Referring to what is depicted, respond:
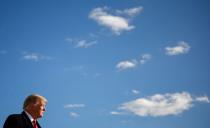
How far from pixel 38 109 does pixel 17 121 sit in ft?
2.70

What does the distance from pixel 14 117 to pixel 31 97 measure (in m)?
0.89

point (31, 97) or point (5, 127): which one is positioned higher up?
point (31, 97)

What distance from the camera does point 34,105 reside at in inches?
617

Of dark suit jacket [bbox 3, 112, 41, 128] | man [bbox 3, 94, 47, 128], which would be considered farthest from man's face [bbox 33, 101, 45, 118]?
dark suit jacket [bbox 3, 112, 41, 128]

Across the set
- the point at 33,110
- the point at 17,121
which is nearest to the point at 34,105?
the point at 33,110

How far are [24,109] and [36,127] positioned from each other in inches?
25.2

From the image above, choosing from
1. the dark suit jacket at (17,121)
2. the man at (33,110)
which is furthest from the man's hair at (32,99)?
the dark suit jacket at (17,121)

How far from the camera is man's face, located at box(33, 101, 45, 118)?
15680 mm

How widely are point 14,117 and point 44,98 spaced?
1.16 metres

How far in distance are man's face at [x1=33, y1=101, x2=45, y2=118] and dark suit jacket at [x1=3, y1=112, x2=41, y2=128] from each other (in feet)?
1.06

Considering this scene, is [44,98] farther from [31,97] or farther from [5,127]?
[5,127]

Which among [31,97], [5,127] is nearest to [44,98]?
[31,97]

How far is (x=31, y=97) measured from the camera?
15773mm

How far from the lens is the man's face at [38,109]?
51.4 ft
